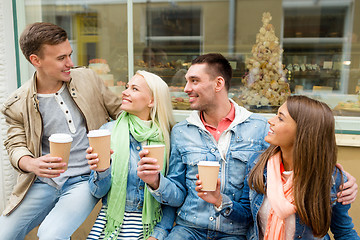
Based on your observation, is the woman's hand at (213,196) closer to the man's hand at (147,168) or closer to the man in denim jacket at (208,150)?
the man in denim jacket at (208,150)

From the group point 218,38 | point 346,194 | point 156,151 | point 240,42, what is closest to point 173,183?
point 156,151

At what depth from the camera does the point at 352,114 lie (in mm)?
2967

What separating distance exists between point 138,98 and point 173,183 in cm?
57

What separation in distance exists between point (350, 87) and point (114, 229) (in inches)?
123

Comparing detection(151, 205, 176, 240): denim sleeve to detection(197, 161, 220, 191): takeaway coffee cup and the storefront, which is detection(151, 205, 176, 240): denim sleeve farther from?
the storefront

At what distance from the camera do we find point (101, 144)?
1659 mm

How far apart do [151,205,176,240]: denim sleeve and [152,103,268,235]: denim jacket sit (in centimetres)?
5

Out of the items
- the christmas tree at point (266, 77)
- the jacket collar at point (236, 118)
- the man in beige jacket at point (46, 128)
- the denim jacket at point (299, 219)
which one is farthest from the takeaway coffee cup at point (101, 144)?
the christmas tree at point (266, 77)

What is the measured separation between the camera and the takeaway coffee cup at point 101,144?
5.36ft

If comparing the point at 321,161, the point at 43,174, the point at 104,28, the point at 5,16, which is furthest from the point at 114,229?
the point at 104,28

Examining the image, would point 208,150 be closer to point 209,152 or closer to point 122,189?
point 209,152

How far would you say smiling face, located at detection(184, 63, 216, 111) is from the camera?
2.06 m

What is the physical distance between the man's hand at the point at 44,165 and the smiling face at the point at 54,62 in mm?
557

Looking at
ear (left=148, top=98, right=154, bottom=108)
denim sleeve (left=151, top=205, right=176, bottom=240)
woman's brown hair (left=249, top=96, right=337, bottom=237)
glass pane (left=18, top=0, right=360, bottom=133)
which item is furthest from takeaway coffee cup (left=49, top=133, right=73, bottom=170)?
glass pane (left=18, top=0, right=360, bottom=133)
